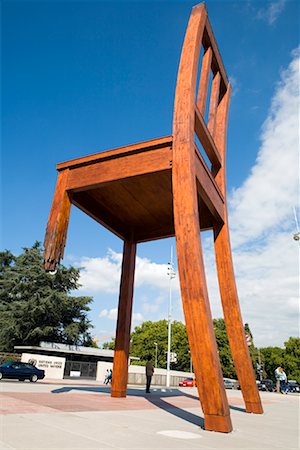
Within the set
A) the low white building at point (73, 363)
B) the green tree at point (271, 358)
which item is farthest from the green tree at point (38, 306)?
the green tree at point (271, 358)

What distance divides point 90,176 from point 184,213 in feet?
9.90

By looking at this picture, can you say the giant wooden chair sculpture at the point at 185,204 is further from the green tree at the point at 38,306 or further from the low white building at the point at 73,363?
the green tree at the point at 38,306

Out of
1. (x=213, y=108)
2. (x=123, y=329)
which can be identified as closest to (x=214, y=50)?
(x=213, y=108)

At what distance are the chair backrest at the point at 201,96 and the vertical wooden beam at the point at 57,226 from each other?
316 cm

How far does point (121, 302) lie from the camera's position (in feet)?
36.2

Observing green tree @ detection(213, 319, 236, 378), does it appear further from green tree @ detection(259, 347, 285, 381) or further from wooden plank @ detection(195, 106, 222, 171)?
wooden plank @ detection(195, 106, 222, 171)

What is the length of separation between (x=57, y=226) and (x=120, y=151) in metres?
2.28


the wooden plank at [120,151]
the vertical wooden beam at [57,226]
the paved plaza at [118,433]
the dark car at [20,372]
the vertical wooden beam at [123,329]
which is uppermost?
the wooden plank at [120,151]

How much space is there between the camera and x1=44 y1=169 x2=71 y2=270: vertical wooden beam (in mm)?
8125

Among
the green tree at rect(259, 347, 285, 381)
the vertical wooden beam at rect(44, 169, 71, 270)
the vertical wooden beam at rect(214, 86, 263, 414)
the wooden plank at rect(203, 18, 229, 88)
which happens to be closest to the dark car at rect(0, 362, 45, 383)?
the vertical wooden beam at rect(44, 169, 71, 270)

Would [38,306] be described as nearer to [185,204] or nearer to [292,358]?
[185,204]

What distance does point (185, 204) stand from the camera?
21.3 feet

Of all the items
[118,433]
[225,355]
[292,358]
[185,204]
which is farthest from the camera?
[292,358]

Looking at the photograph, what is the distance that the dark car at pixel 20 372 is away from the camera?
1935 centimetres
